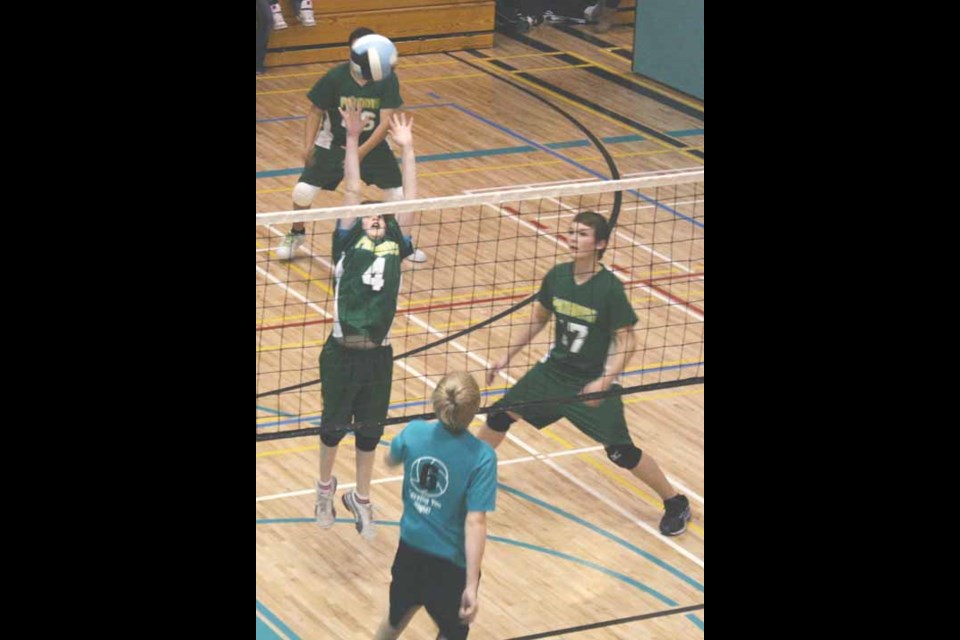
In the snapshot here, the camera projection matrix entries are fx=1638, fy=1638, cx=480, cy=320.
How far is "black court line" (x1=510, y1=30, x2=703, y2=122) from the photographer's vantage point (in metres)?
17.7

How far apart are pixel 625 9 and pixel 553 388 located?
13.1m

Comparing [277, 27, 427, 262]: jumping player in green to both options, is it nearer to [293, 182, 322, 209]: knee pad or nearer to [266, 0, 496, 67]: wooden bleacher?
[293, 182, 322, 209]: knee pad

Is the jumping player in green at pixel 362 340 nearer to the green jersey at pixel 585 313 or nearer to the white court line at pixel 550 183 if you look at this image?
the green jersey at pixel 585 313

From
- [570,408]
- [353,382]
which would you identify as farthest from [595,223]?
[353,382]

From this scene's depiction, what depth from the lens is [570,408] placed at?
27.8 feet

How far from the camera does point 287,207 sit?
13.9 m

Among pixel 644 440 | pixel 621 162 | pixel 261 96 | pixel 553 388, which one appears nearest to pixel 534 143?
pixel 621 162

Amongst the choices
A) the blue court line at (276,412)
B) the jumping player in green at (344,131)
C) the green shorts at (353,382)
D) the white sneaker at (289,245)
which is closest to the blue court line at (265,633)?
the green shorts at (353,382)

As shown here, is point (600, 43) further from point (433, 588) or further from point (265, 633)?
point (433, 588)

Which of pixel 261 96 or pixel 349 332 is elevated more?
pixel 349 332

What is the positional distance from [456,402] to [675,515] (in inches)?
102

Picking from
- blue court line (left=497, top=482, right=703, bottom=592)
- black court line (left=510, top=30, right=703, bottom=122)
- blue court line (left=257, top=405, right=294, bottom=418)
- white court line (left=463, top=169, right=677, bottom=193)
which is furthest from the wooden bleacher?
blue court line (left=497, top=482, right=703, bottom=592)
